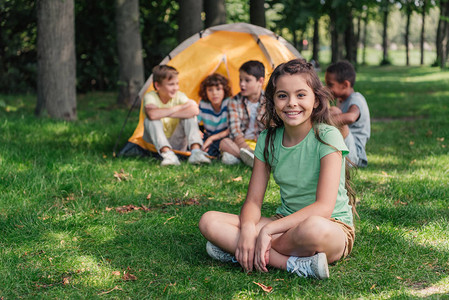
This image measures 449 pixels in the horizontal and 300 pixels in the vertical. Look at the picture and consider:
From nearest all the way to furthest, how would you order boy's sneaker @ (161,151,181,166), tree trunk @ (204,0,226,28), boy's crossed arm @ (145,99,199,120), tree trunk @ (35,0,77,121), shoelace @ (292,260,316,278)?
shoelace @ (292,260,316,278)
boy's sneaker @ (161,151,181,166)
boy's crossed arm @ (145,99,199,120)
tree trunk @ (35,0,77,121)
tree trunk @ (204,0,226,28)

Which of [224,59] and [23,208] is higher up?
[224,59]

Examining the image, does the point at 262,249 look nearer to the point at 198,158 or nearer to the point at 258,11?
the point at 198,158

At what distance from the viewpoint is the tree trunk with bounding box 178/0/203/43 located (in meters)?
8.87

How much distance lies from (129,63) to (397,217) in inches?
271

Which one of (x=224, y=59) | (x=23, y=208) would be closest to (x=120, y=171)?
(x=23, y=208)

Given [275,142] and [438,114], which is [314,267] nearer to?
[275,142]

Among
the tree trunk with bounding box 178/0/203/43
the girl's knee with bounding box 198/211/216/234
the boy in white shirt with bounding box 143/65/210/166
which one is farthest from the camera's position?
the tree trunk with bounding box 178/0/203/43

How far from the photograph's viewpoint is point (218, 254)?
9.57 ft

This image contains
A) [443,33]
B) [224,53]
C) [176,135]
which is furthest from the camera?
[443,33]

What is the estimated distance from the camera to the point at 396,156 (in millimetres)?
5695

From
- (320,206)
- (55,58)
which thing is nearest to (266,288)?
(320,206)

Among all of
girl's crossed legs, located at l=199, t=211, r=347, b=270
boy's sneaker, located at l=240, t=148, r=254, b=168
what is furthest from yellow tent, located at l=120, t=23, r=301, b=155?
girl's crossed legs, located at l=199, t=211, r=347, b=270

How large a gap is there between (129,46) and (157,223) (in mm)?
6434

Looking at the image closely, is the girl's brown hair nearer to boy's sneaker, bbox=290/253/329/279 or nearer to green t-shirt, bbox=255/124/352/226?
green t-shirt, bbox=255/124/352/226
